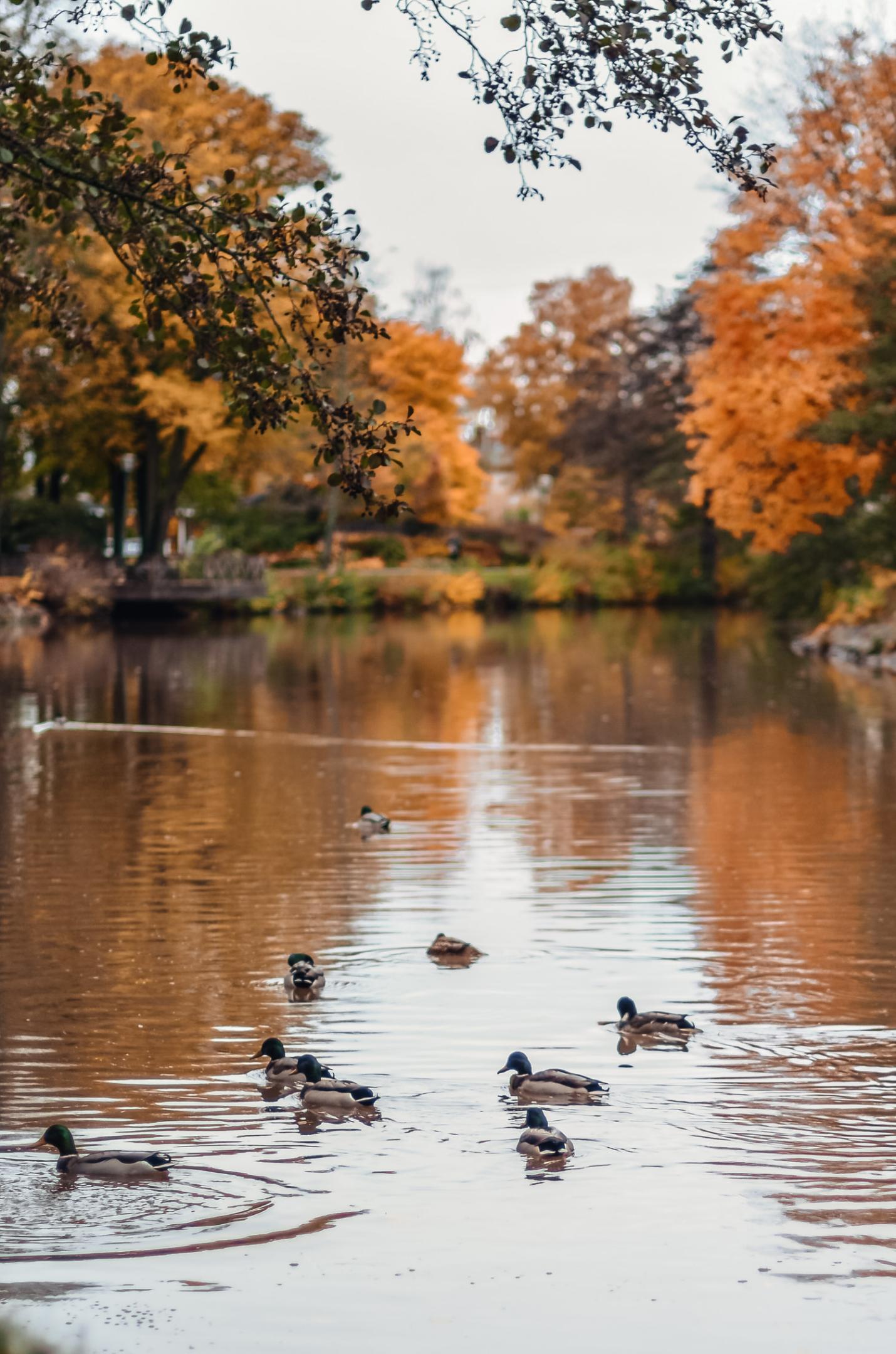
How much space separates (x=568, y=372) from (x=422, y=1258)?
257 ft

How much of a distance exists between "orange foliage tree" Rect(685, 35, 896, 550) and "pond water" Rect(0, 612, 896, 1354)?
801 inches

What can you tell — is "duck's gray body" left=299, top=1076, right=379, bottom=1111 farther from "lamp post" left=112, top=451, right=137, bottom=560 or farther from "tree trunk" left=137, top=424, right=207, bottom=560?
"lamp post" left=112, top=451, right=137, bottom=560

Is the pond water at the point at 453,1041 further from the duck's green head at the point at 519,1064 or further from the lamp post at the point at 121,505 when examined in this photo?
the lamp post at the point at 121,505

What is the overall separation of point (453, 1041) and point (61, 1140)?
2.52 m

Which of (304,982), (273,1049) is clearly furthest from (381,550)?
(273,1049)

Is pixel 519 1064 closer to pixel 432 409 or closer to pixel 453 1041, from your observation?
pixel 453 1041

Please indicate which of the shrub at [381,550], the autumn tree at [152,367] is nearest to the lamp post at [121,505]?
the autumn tree at [152,367]

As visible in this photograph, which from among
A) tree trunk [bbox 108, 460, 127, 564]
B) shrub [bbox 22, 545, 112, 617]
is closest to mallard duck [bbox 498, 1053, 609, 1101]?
shrub [bbox 22, 545, 112, 617]

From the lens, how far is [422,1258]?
668cm

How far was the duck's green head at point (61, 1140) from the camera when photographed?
748 centimetres

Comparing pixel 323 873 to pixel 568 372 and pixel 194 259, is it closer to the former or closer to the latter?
pixel 194 259

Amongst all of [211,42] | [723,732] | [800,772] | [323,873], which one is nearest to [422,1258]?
[211,42]

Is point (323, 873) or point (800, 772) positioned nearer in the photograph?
point (323, 873)

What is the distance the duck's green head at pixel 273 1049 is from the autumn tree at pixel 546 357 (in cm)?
8215
